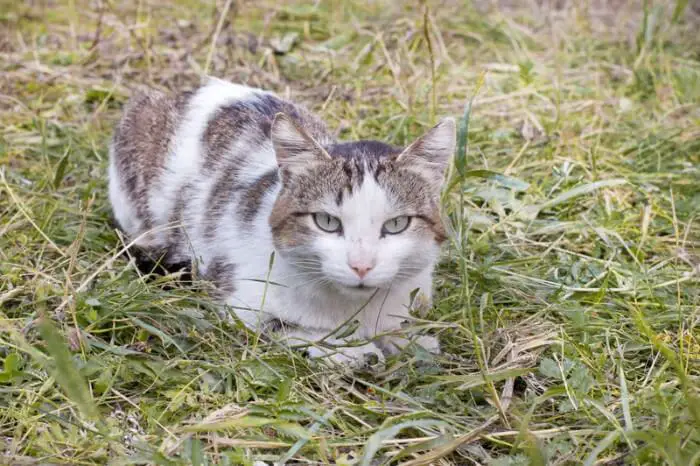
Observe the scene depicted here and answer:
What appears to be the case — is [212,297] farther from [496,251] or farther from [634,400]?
[634,400]

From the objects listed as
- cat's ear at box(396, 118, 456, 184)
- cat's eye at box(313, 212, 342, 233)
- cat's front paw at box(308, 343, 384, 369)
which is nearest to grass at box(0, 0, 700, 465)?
cat's front paw at box(308, 343, 384, 369)

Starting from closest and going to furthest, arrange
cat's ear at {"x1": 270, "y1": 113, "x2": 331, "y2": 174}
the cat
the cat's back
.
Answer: the cat < cat's ear at {"x1": 270, "y1": 113, "x2": 331, "y2": 174} < the cat's back

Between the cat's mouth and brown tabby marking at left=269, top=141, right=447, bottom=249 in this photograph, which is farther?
brown tabby marking at left=269, top=141, right=447, bottom=249

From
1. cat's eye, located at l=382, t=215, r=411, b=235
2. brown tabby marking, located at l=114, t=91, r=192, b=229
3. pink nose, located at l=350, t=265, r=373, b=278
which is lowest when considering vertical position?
brown tabby marking, located at l=114, t=91, r=192, b=229

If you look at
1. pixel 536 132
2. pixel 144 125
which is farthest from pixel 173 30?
pixel 536 132

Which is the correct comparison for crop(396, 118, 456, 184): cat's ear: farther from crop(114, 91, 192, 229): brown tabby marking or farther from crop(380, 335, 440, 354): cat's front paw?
crop(114, 91, 192, 229): brown tabby marking

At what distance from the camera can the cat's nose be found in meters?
2.59

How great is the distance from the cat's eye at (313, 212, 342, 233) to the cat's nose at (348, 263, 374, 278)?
0.66 ft

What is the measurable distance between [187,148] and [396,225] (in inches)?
49.8

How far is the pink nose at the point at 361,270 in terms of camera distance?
2590 mm

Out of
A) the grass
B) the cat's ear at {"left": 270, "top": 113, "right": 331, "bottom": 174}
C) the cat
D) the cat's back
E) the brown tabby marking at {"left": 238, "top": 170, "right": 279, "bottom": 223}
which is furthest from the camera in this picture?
the cat's back

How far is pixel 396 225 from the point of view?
2.79 meters

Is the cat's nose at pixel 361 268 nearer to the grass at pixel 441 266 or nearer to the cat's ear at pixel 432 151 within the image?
the grass at pixel 441 266

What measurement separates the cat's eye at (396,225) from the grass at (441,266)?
25 cm
